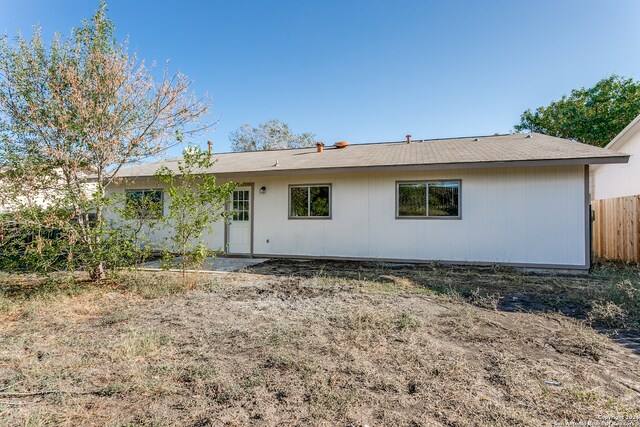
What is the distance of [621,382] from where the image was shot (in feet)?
7.55

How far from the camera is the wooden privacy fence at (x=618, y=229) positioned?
7770 millimetres

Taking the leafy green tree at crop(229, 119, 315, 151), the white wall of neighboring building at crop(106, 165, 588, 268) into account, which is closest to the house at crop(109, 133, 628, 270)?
the white wall of neighboring building at crop(106, 165, 588, 268)

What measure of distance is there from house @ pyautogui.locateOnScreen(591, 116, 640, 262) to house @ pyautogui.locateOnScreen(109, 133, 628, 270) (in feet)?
6.87

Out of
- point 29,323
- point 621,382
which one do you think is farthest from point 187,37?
point 621,382

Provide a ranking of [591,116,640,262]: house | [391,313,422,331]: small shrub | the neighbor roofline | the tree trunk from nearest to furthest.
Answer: [391,313,422,331]: small shrub
the tree trunk
[591,116,640,262]: house
the neighbor roofline

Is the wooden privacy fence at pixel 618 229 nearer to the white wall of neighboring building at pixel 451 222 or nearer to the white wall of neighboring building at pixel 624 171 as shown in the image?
the white wall of neighboring building at pixel 624 171

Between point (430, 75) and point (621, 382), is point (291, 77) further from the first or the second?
point (621, 382)

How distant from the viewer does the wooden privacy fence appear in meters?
7.77

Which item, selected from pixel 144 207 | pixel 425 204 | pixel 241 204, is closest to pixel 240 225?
pixel 241 204

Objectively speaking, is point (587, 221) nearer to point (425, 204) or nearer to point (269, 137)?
point (425, 204)

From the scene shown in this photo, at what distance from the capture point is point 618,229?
8375 millimetres

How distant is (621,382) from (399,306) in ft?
7.46

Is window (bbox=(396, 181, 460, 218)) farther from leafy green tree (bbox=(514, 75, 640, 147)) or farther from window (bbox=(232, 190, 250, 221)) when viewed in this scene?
leafy green tree (bbox=(514, 75, 640, 147))

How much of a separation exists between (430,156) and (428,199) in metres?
1.21
